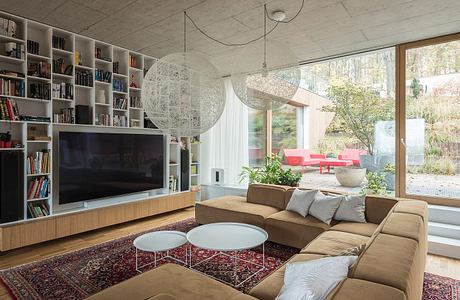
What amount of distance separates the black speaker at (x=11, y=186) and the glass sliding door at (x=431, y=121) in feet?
16.9

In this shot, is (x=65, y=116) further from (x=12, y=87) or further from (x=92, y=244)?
(x=92, y=244)

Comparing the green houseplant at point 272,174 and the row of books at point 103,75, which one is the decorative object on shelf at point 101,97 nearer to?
the row of books at point 103,75

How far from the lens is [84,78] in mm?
4160

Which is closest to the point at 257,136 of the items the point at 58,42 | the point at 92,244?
the point at 92,244

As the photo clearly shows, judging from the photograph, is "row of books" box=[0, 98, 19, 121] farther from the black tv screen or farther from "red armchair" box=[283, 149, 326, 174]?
"red armchair" box=[283, 149, 326, 174]

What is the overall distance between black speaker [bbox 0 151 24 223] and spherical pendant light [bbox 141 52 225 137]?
2010 mm

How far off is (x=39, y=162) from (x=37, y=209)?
1.97ft

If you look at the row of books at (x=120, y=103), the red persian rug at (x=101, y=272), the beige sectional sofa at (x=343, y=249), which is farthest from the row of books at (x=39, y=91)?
the beige sectional sofa at (x=343, y=249)

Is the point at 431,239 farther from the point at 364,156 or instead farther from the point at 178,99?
the point at 178,99

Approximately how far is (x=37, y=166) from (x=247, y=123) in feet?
12.4

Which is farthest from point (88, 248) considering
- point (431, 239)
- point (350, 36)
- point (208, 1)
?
point (350, 36)

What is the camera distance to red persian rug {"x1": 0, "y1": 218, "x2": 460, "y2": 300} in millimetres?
2471

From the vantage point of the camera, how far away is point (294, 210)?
3611mm

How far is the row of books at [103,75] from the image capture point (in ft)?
14.2
